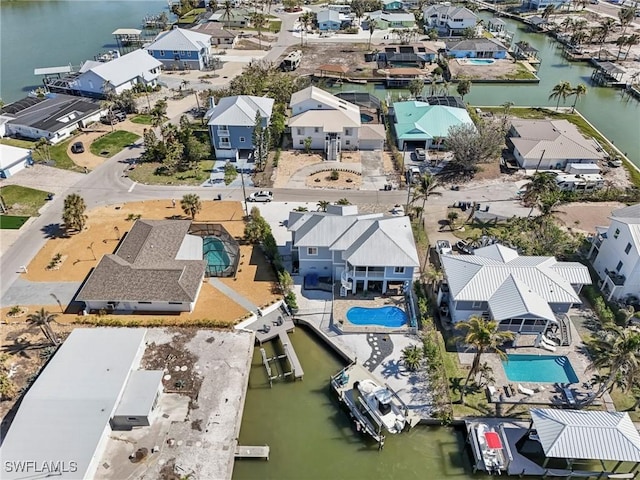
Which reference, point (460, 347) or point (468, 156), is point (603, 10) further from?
point (460, 347)

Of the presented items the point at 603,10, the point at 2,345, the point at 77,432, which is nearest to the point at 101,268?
the point at 2,345

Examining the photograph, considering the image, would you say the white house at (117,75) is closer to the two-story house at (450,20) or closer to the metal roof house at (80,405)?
the metal roof house at (80,405)

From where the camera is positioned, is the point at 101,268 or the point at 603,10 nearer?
the point at 101,268

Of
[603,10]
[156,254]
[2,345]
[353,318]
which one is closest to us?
[2,345]

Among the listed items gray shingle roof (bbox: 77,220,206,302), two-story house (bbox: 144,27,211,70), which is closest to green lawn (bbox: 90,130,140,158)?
gray shingle roof (bbox: 77,220,206,302)

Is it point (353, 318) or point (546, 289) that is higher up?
point (546, 289)

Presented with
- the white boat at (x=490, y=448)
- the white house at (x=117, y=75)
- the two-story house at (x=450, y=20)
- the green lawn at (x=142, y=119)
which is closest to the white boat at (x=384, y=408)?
the white boat at (x=490, y=448)
